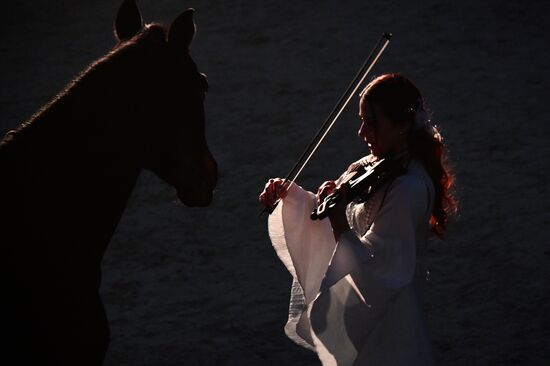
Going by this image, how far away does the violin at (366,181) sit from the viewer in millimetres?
3398

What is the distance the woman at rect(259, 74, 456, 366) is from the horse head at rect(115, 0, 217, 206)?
411 mm

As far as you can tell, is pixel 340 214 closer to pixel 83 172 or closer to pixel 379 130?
pixel 379 130

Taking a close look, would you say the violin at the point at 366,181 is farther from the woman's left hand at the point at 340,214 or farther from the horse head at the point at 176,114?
the horse head at the point at 176,114

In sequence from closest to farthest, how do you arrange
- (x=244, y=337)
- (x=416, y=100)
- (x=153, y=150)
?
(x=153, y=150) → (x=416, y=100) → (x=244, y=337)

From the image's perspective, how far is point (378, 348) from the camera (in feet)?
11.9

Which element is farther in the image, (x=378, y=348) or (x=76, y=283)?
(x=378, y=348)

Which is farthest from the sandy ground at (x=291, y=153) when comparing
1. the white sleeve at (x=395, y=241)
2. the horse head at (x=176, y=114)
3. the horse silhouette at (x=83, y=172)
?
the horse silhouette at (x=83, y=172)

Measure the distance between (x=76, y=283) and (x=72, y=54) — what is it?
7548 mm

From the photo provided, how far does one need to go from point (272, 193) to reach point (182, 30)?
748 millimetres

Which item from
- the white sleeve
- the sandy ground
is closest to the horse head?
the white sleeve

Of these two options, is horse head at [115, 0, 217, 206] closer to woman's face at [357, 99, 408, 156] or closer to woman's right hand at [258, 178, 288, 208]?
woman's right hand at [258, 178, 288, 208]

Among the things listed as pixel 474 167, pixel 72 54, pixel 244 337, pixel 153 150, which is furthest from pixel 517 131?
pixel 153 150

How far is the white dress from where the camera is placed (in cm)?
349

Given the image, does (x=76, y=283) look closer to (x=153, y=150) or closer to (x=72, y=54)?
(x=153, y=150)
